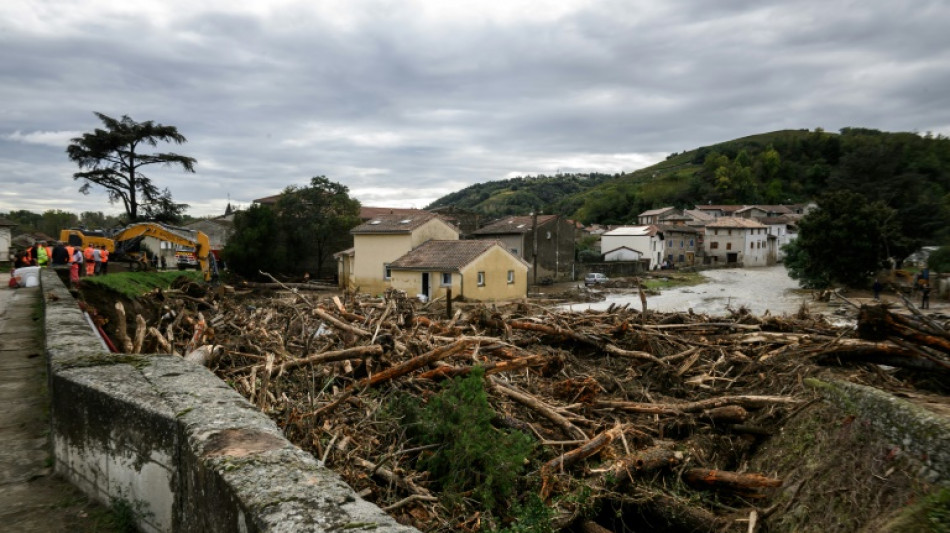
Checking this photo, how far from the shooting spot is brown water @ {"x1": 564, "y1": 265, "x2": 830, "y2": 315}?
3094cm

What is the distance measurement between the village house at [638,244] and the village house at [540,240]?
45.1 ft

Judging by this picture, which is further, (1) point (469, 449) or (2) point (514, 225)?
(2) point (514, 225)

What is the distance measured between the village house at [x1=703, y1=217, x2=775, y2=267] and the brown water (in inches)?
604

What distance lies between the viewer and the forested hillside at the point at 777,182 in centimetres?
4941

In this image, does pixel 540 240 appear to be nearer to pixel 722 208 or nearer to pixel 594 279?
pixel 594 279

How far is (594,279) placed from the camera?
155 ft

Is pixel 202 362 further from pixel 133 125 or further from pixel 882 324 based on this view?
pixel 133 125

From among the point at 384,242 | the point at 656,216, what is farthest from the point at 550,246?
the point at 656,216

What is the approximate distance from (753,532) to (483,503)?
2494 millimetres

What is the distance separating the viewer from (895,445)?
460 cm


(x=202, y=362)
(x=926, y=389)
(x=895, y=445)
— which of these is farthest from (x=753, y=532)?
(x=202, y=362)

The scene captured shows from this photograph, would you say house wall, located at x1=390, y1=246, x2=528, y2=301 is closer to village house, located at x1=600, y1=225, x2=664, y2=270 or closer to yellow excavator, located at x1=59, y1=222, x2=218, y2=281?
yellow excavator, located at x1=59, y1=222, x2=218, y2=281

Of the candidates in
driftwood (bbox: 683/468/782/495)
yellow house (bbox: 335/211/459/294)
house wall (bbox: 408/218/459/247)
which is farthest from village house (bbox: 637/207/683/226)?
driftwood (bbox: 683/468/782/495)

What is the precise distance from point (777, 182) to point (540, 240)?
272ft
